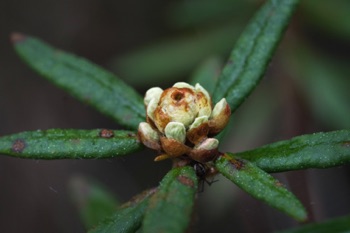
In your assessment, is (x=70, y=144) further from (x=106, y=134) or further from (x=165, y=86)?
(x=165, y=86)

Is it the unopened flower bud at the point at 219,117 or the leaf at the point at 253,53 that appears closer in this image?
the unopened flower bud at the point at 219,117

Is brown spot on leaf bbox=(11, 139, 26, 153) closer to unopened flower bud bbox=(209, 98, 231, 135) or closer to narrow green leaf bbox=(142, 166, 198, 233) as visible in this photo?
narrow green leaf bbox=(142, 166, 198, 233)

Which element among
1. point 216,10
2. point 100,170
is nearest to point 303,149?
point 216,10

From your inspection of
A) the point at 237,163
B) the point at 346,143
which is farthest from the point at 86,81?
the point at 346,143

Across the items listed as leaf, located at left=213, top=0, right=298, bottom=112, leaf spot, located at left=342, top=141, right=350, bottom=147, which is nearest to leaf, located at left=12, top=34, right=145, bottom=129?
leaf, located at left=213, top=0, right=298, bottom=112

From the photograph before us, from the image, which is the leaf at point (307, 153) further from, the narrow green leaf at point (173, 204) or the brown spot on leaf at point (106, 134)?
the brown spot on leaf at point (106, 134)

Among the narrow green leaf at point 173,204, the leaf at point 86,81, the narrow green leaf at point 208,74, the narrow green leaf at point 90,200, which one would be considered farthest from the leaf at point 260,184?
the narrow green leaf at point 90,200
